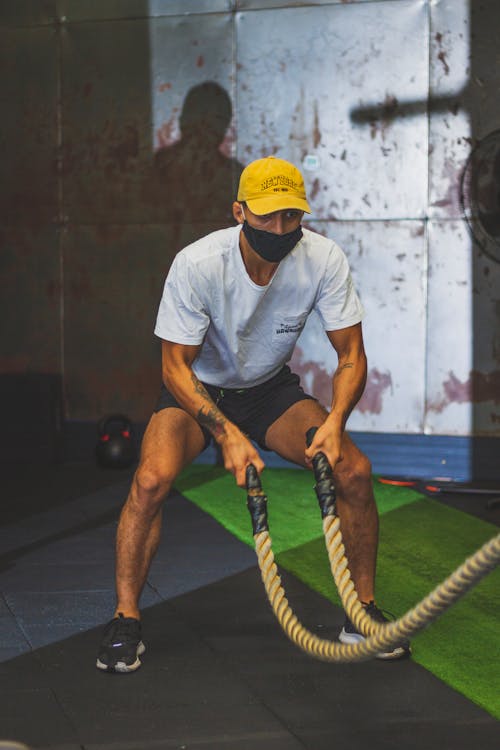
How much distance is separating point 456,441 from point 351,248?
1173 mm

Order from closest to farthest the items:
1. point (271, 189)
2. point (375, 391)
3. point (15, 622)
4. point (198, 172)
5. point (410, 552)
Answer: point (271, 189) < point (15, 622) < point (410, 552) < point (375, 391) < point (198, 172)

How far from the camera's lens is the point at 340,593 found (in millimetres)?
2471

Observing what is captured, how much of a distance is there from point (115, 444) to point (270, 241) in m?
3.31

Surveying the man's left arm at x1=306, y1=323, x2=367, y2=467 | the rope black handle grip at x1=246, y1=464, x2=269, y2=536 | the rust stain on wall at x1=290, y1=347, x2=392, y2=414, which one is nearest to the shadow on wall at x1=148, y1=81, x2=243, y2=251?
the rust stain on wall at x1=290, y1=347, x2=392, y2=414

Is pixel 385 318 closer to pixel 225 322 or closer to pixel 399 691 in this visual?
pixel 225 322

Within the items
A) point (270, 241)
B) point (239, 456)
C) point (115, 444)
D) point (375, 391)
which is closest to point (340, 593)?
point (239, 456)

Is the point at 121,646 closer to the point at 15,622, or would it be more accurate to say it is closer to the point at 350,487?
the point at 15,622

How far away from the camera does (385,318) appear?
5863 millimetres

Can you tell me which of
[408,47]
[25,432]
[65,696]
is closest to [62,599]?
[65,696]

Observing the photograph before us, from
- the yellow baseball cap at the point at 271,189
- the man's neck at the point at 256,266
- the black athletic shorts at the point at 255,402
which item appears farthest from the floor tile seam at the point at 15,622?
the yellow baseball cap at the point at 271,189

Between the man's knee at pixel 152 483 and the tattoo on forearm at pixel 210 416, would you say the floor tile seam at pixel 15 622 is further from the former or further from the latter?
the tattoo on forearm at pixel 210 416

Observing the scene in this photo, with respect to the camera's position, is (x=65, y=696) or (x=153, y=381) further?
(x=153, y=381)

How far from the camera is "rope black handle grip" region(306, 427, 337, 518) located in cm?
254

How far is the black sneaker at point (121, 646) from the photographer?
2867 mm
